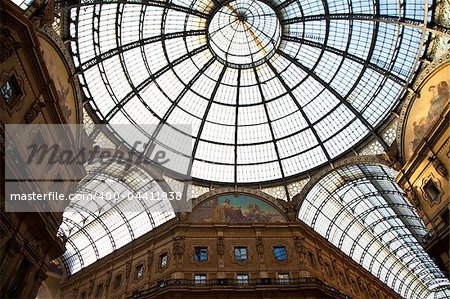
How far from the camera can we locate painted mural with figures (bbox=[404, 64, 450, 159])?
22750mm

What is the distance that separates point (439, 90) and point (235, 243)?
62.5 feet

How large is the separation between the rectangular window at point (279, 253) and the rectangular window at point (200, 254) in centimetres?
574

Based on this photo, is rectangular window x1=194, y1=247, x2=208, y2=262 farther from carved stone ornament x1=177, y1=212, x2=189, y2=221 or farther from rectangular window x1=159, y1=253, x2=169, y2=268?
carved stone ornament x1=177, y1=212, x2=189, y2=221

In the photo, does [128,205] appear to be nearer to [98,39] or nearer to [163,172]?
[163,172]

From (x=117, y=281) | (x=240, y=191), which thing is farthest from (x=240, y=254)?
(x=117, y=281)

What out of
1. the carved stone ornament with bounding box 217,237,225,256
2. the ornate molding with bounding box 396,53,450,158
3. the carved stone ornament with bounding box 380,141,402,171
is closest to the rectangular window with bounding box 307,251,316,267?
the carved stone ornament with bounding box 217,237,225,256

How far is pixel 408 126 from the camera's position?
26.4m

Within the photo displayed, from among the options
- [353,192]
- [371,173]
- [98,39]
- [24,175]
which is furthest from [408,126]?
[24,175]

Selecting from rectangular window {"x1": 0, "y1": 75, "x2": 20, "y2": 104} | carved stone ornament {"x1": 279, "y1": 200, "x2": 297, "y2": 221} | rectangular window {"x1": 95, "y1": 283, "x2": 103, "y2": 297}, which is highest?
carved stone ornament {"x1": 279, "y1": 200, "x2": 297, "y2": 221}

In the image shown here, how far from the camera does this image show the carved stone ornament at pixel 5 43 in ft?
52.1

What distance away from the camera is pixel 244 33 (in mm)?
32031

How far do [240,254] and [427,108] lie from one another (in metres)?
17.9

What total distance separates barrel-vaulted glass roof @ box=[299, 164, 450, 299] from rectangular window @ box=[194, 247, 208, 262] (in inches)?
438

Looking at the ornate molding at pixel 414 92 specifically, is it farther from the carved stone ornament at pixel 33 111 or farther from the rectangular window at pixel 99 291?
the rectangular window at pixel 99 291
